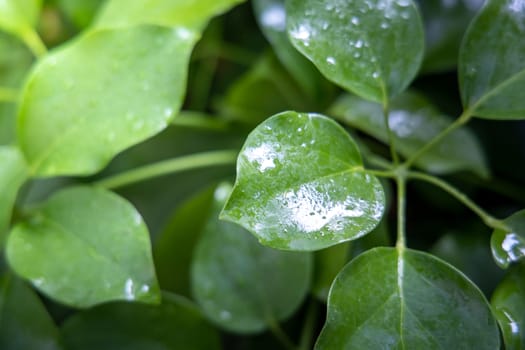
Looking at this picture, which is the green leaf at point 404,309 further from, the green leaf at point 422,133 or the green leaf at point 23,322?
the green leaf at point 23,322

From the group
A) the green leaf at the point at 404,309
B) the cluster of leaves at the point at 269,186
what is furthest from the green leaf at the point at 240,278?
the green leaf at the point at 404,309

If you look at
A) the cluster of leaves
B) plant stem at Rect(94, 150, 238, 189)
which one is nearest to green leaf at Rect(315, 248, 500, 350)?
the cluster of leaves

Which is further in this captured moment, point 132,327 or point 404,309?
point 132,327

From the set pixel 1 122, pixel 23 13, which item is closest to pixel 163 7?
pixel 23 13

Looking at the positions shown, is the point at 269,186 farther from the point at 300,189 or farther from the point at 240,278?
the point at 240,278

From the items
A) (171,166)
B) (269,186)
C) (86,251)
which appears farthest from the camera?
(171,166)

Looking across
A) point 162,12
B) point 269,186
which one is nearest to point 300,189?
point 269,186
